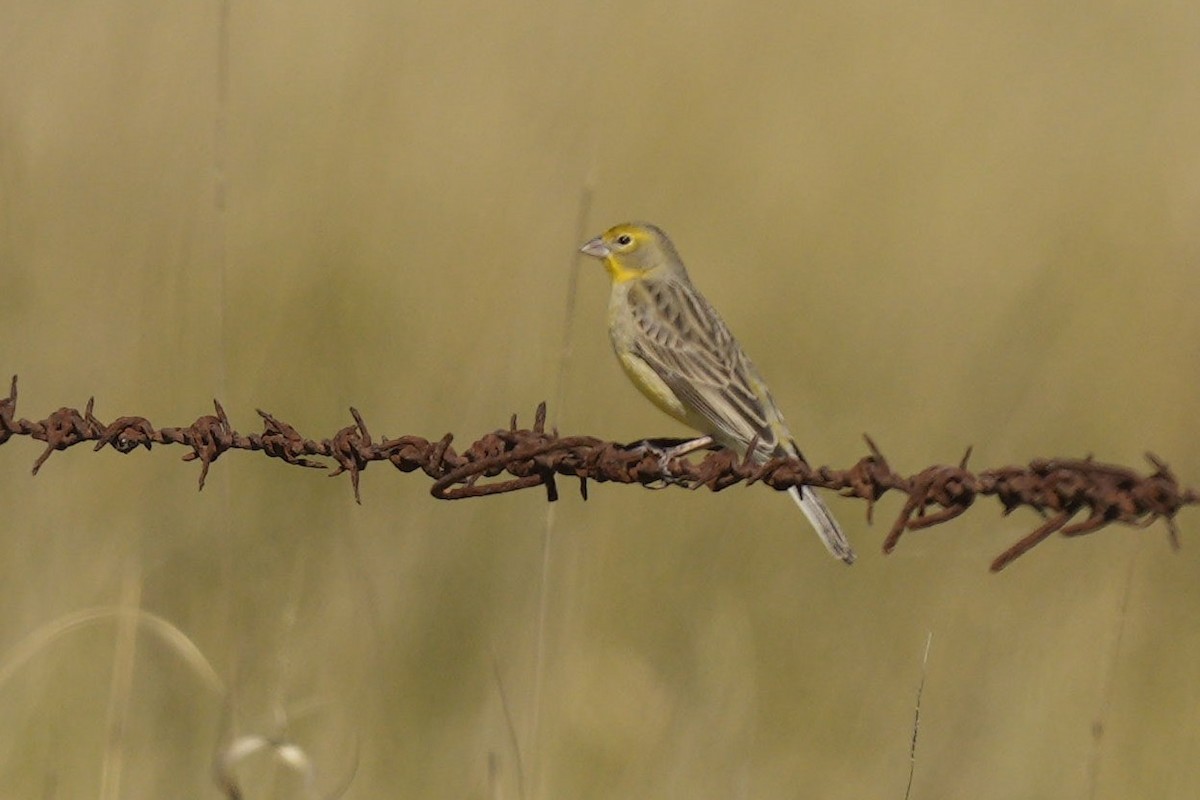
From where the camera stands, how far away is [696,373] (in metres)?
5.98

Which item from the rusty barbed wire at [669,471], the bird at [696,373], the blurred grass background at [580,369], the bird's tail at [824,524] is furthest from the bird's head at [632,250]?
the rusty barbed wire at [669,471]

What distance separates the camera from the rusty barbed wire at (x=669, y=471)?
2973mm

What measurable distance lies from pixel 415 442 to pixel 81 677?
292 centimetres

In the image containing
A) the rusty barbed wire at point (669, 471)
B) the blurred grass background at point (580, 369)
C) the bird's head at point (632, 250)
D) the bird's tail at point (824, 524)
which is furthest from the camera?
the bird's head at point (632, 250)

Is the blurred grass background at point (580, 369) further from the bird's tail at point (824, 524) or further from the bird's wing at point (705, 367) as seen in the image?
the bird's tail at point (824, 524)

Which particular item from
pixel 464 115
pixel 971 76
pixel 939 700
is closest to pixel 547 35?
pixel 464 115

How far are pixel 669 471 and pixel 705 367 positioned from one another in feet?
6.55

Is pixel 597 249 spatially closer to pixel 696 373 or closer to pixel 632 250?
pixel 632 250

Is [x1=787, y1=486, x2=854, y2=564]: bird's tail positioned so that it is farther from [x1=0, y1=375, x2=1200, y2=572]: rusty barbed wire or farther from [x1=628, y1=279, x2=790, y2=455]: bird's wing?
[x1=0, y1=375, x2=1200, y2=572]: rusty barbed wire

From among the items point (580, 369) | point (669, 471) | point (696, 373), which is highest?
point (580, 369)

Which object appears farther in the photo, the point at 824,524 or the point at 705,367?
the point at 705,367

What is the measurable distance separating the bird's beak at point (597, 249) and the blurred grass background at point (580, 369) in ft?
2.51

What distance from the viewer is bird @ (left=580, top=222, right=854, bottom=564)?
19.2ft

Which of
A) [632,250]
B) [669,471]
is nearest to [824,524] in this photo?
[669,471]
